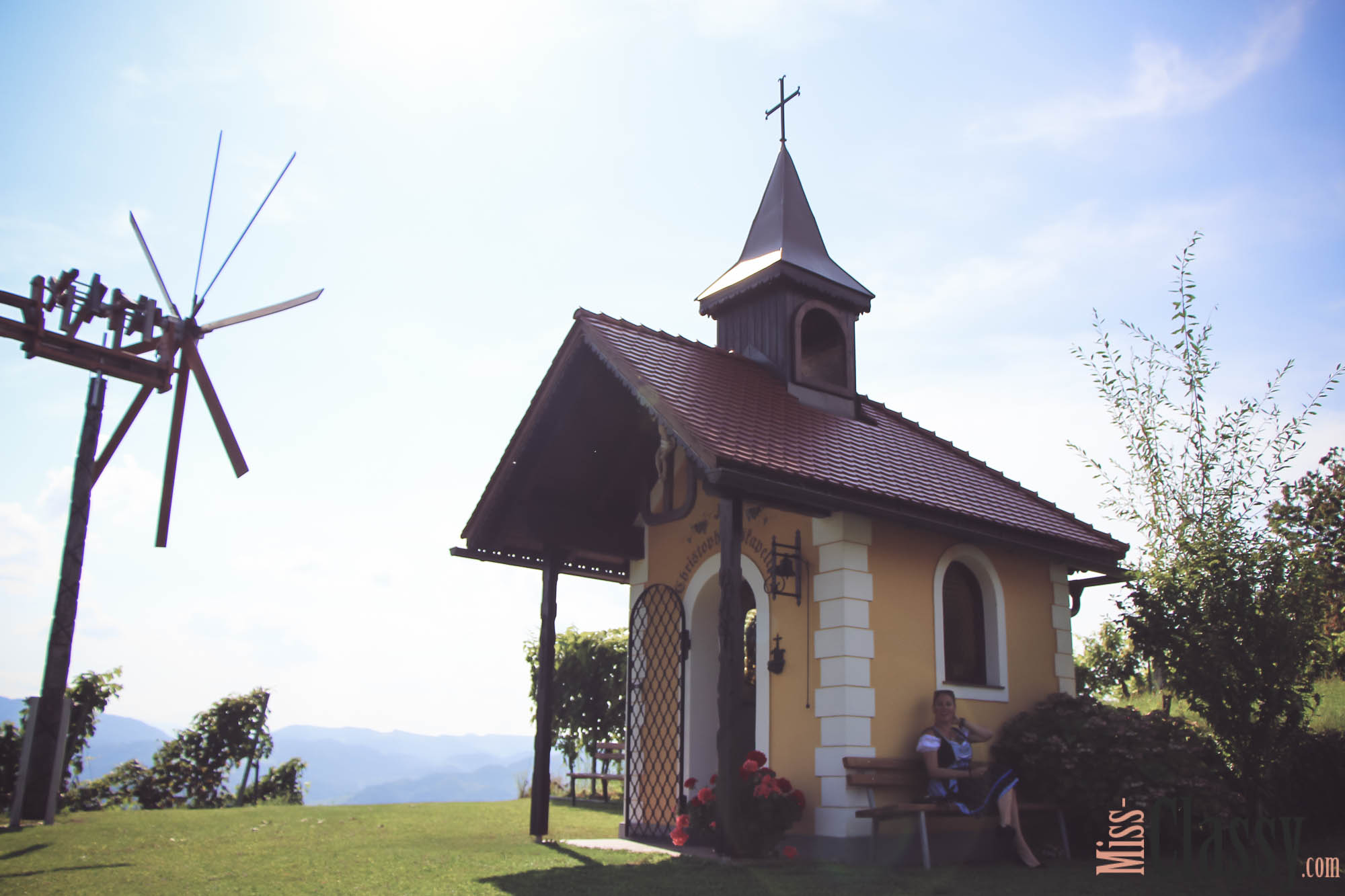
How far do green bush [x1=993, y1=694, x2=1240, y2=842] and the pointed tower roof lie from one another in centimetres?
600

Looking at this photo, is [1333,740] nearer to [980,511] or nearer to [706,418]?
[980,511]

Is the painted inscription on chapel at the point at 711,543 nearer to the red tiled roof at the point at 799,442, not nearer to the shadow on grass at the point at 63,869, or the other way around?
the red tiled roof at the point at 799,442

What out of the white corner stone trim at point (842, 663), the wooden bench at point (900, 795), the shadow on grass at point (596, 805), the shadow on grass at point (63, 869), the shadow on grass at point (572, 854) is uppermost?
the white corner stone trim at point (842, 663)

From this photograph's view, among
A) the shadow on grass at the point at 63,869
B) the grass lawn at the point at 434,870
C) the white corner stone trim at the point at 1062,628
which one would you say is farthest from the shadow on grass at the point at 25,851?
the white corner stone trim at the point at 1062,628

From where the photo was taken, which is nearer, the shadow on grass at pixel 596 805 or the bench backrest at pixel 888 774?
the bench backrest at pixel 888 774

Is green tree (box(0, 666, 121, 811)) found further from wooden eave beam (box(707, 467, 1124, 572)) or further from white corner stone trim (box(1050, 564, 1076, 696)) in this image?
white corner stone trim (box(1050, 564, 1076, 696))

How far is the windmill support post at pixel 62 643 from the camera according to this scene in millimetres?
10398

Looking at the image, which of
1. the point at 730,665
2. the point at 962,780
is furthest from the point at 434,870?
the point at 962,780

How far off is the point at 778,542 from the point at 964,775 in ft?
9.09

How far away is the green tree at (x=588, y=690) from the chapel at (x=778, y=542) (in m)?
3.54

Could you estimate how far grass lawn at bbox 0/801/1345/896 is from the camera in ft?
20.7

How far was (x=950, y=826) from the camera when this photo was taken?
896cm

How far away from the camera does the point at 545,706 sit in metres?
10.7

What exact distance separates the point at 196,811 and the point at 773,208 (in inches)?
450
